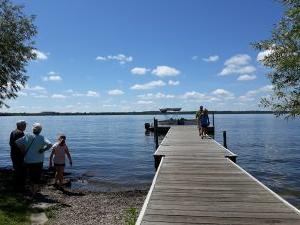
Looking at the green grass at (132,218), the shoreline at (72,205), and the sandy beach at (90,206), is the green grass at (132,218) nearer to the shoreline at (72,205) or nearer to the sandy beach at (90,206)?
the shoreline at (72,205)

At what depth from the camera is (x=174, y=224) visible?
25.6 feet

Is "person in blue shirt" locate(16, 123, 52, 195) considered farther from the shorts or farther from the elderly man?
the elderly man

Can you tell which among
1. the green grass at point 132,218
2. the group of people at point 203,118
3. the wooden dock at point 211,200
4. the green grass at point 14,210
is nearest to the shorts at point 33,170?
the green grass at point 14,210

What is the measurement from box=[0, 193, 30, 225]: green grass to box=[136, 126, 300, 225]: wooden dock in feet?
11.9

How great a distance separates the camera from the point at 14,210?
11.9 metres

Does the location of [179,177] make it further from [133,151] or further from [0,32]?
[133,151]

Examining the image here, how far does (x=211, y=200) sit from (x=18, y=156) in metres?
7.08

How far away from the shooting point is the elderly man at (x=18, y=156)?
44.0 ft

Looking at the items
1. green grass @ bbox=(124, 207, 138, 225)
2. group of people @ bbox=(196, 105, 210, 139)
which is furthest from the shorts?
group of people @ bbox=(196, 105, 210, 139)

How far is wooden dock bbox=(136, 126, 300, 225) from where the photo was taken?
26.6 ft

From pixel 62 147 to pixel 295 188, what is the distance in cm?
1255

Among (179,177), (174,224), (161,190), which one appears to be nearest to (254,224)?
(174,224)

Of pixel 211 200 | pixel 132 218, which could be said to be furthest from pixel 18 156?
pixel 211 200

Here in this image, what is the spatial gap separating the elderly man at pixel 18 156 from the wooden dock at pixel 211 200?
4.57m
